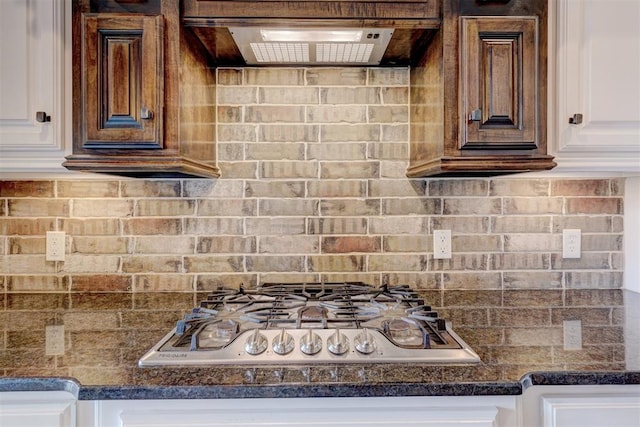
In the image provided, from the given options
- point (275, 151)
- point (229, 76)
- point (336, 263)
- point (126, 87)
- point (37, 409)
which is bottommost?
point (37, 409)

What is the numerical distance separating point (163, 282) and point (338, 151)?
87cm

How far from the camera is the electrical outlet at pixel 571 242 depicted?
5.56 ft

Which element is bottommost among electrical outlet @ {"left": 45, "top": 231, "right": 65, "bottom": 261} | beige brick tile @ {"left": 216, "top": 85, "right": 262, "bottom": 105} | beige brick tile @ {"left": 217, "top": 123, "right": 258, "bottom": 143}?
electrical outlet @ {"left": 45, "top": 231, "right": 65, "bottom": 261}

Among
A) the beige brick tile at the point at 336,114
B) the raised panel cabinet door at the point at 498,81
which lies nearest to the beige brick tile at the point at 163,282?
the beige brick tile at the point at 336,114

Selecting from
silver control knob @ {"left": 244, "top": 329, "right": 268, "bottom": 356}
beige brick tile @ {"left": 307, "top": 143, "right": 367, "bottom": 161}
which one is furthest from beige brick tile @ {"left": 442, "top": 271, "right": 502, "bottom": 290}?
silver control knob @ {"left": 244, "top": 329, "right": 268, "bottom": 356}

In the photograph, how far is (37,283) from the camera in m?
1.66

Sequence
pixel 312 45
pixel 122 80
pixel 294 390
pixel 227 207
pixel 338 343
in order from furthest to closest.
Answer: pixel 227 207 < pixel 312 45 < pixel 122 80 < pixel 338 343 < pixel 294 390

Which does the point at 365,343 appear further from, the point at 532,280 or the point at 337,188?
the point at 532,280

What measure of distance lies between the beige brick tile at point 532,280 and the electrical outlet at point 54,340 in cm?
154

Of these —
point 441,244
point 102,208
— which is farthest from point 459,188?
point 102,208

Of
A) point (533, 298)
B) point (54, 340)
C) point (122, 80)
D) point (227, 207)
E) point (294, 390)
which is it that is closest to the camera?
point (294, 390)

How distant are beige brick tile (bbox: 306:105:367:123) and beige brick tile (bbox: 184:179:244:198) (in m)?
0.39

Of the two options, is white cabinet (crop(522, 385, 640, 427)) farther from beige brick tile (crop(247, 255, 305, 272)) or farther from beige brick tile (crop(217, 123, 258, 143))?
beige brick tile (crop(217, 123, 258, 143))

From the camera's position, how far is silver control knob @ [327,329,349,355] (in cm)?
99
